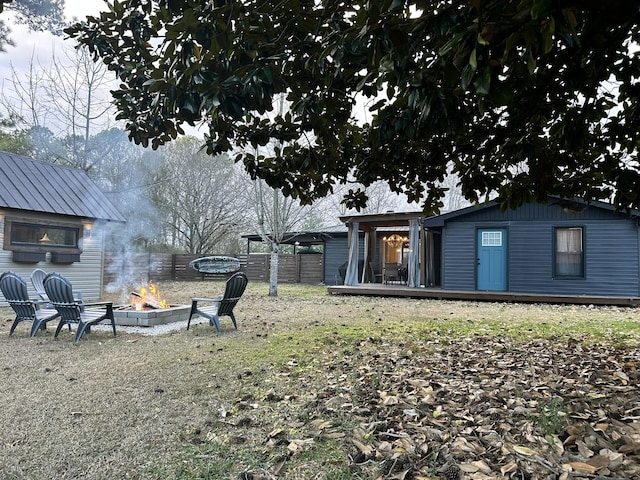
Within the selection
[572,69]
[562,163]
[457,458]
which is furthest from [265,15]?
[562,163]

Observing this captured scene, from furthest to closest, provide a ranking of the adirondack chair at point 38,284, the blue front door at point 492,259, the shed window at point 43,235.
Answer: the blue front door at point 492,259 → the shed window at point 43,235 → the adirondack chair at point 38,284

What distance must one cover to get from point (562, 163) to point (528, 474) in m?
3.62

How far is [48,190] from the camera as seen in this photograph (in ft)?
37.9

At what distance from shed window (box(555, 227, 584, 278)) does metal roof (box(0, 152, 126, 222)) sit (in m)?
13.2

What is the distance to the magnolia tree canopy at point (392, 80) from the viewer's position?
6.28 feet

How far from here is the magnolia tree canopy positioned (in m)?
1.92

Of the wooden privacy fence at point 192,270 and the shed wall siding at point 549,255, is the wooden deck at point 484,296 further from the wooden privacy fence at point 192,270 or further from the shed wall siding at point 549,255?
the wooden privacy fence at point 192,270

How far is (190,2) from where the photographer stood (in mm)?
2740

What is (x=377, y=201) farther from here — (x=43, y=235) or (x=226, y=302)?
(x=226, y=302)

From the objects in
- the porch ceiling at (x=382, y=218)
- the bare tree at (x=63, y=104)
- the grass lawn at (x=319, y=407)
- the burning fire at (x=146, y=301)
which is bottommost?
the grass lawn at (x=319, y=407)

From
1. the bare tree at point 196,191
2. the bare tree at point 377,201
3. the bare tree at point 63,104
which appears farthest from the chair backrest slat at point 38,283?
the bare tree at point 377,201

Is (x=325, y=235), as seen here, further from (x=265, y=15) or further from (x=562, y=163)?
(x=265, y=15)

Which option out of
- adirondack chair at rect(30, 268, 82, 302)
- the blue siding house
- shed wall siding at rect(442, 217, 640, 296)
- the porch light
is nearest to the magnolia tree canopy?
adirondack chair at rect(30, 268, 82, 302)

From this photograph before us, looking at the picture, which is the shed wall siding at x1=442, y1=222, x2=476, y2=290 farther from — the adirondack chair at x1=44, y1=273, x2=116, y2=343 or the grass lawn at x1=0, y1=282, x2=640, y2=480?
the adirondack chair at x1=44, y1=273, x2=116, y2=343
